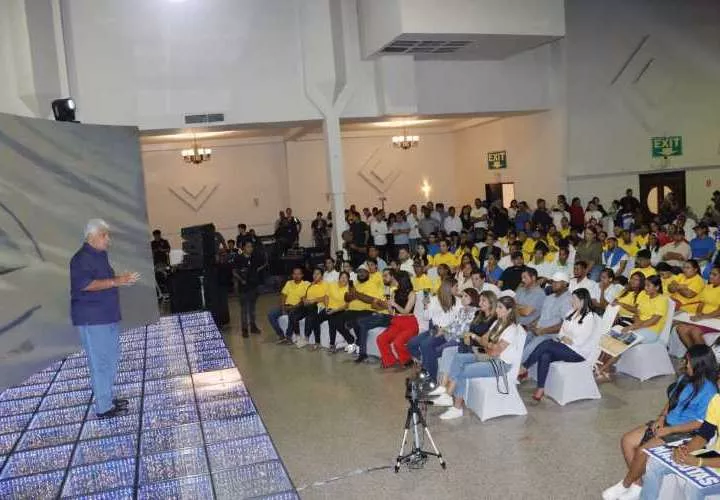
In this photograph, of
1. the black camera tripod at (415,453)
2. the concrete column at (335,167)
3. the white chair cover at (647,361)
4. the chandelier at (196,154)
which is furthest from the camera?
the chandelier at (196,154)

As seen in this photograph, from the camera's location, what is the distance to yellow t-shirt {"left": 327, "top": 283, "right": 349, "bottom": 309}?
9539 mm

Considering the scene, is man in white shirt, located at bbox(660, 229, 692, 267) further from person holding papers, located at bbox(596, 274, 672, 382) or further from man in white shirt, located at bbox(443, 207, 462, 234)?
man in white shirt, located at bbox(443, 207, 462, 234)

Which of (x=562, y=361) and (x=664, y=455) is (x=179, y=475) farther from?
(x=562, y=361)

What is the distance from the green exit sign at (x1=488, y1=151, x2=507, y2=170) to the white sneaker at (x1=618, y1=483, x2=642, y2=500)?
15.0m

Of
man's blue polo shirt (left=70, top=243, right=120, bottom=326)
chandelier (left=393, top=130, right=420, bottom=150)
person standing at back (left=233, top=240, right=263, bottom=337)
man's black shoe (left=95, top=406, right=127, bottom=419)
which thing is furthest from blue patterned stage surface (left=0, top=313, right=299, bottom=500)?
chandelier (left=393, top=130, right=420, bottom=150)

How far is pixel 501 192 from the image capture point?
19.5 metres

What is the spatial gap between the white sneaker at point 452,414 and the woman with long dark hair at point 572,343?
822 mm

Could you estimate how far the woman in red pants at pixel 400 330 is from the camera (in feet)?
27.0

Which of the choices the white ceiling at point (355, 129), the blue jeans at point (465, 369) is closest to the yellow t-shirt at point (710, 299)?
the blue jeans at point (465, 369)

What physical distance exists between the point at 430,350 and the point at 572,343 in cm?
156

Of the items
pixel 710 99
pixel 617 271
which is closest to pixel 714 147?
pixel 710 99

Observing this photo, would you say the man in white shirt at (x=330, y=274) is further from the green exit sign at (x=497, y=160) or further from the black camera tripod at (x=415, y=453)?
the green exit sign at (x=497, y=160)

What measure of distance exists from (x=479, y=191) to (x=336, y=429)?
15.1 meters

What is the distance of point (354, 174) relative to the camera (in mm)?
20312
